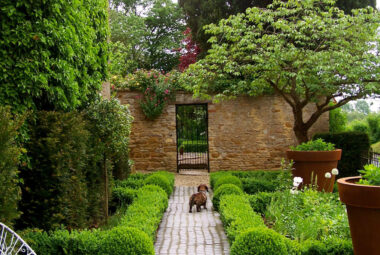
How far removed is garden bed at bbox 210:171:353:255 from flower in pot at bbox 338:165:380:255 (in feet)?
1.67

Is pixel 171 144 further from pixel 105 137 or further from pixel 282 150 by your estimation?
pixel 105 137

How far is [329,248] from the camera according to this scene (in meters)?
4.34

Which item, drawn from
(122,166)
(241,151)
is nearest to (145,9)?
(241,151)

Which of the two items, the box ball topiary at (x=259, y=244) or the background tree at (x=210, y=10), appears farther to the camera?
the background tree at (x=210, y=10)

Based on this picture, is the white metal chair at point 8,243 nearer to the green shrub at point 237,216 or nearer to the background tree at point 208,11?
the green shrub at point 237,216

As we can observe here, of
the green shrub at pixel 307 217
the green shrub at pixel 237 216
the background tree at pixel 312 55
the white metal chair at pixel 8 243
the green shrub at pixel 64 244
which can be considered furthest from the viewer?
the background tree at pixel 312 55

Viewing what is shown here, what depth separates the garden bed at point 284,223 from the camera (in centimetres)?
424

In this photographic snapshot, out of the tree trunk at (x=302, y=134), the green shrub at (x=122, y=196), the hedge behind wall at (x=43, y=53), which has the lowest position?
the green shrub at (x=122, y=196)

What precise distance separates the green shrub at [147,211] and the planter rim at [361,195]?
2324 millimetres

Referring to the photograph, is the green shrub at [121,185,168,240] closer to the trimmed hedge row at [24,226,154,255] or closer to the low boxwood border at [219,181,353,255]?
the trimmed hedge row at [24,226,154,255]

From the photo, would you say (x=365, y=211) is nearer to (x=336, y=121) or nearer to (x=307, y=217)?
(x=307, y=217)

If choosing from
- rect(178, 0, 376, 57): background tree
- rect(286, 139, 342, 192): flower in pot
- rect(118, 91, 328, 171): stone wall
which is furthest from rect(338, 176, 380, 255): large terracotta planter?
rect(178, 0, 376, 57): background tree

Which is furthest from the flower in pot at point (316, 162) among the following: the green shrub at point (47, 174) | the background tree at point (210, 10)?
the background tree at point (210, 10)

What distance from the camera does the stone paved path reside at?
5.06 m
